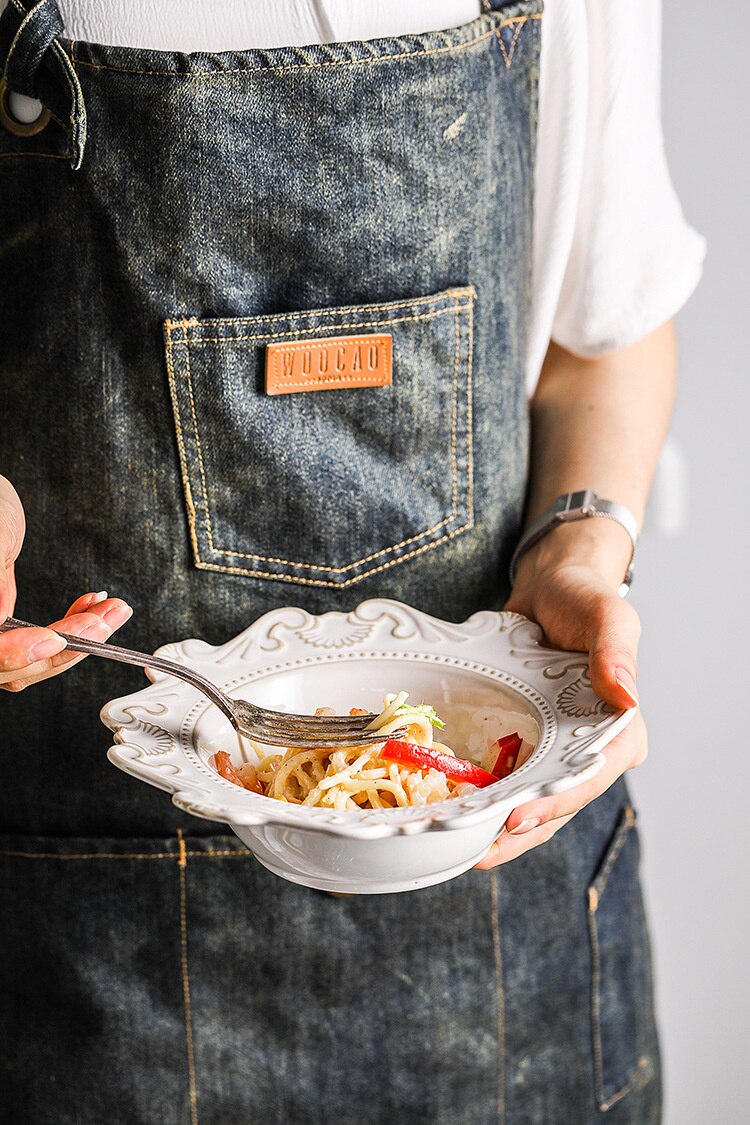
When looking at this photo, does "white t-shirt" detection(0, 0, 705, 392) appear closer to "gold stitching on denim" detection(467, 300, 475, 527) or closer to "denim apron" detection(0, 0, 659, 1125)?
"denim apron" detection(0, 0, 659, 1125)

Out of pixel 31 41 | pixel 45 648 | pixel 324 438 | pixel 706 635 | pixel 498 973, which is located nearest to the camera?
pixel 45 648

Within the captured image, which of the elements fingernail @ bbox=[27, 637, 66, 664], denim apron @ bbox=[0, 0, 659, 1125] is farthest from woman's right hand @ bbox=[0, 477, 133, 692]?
denim apron @ bbox=[0, 0, 659, 1125]

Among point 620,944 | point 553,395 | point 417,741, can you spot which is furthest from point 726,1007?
point 417,741

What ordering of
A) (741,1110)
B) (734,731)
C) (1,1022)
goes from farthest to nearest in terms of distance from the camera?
(741,1110) → (734,731) → (1,1022)

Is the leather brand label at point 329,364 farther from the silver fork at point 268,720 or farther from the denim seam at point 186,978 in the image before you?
the denim seam at point 186,978

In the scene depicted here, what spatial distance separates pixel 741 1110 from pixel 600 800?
3.39 ft

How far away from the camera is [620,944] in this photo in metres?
1.13

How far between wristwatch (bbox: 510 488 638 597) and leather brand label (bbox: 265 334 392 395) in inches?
8.2

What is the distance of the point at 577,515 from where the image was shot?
1.04 metres

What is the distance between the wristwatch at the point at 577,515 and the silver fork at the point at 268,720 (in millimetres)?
298

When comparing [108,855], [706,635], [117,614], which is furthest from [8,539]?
[706,635]

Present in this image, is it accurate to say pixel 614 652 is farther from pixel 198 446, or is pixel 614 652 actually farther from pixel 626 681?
pixel 198 446

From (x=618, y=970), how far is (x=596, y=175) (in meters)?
0.79

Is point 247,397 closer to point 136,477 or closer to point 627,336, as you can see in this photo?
point 136,477
